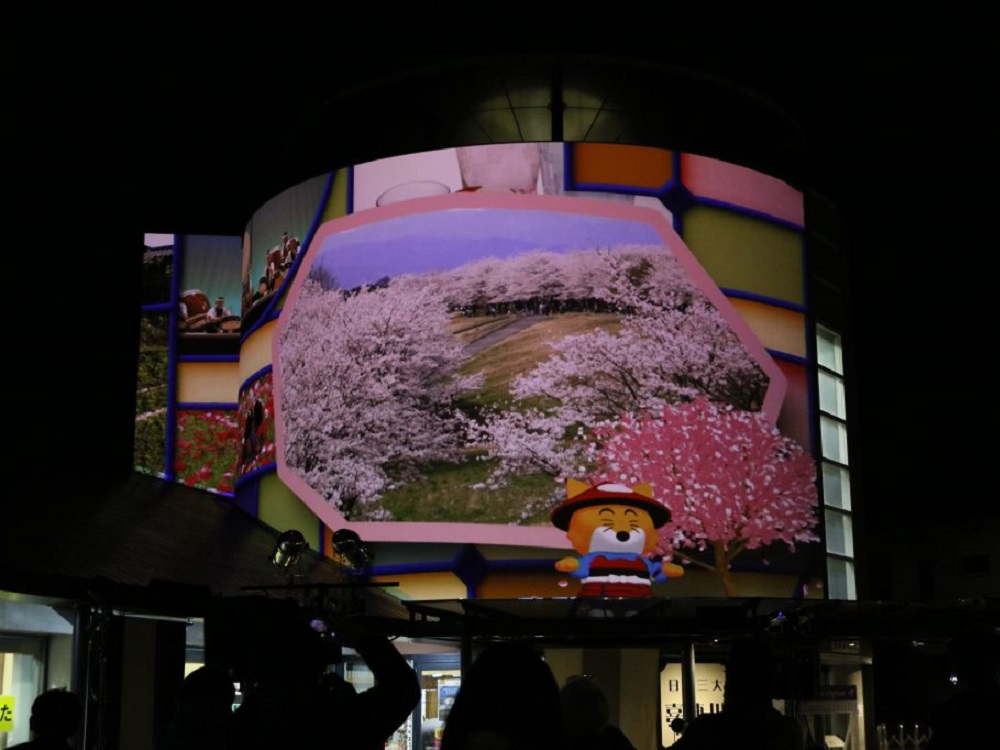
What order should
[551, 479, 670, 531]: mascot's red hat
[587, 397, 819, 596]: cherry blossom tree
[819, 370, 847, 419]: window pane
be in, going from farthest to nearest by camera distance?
[819, 370, 847, 419]: window pane, [587, 397, 819, 596]: cherry blossom tree, [551, 479, 670, 531]: mascot's red hat

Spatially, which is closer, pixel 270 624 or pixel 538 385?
pixel 270 624

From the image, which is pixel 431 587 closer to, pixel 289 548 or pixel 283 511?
pixel 283 511

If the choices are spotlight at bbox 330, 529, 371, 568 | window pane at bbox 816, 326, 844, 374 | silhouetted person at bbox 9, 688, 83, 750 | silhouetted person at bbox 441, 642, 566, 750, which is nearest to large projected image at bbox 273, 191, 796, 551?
window pane at bbox 816, 326, 844, 374

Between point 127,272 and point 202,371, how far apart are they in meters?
4.32

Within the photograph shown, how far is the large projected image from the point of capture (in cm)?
2020

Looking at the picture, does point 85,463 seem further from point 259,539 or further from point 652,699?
point 652,699

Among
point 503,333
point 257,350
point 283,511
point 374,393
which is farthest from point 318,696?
point 257,350

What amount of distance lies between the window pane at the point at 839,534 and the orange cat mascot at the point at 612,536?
373 cm

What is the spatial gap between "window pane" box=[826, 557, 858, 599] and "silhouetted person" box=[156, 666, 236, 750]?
60.7ft

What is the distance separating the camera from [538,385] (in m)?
20.3

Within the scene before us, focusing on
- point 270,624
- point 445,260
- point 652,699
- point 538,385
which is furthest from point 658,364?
point 270,624

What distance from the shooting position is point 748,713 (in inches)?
181

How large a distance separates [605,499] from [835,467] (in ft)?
16.6

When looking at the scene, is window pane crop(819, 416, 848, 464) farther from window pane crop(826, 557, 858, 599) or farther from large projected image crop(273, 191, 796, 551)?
large projected image crop(273, 191, 796, 551)
